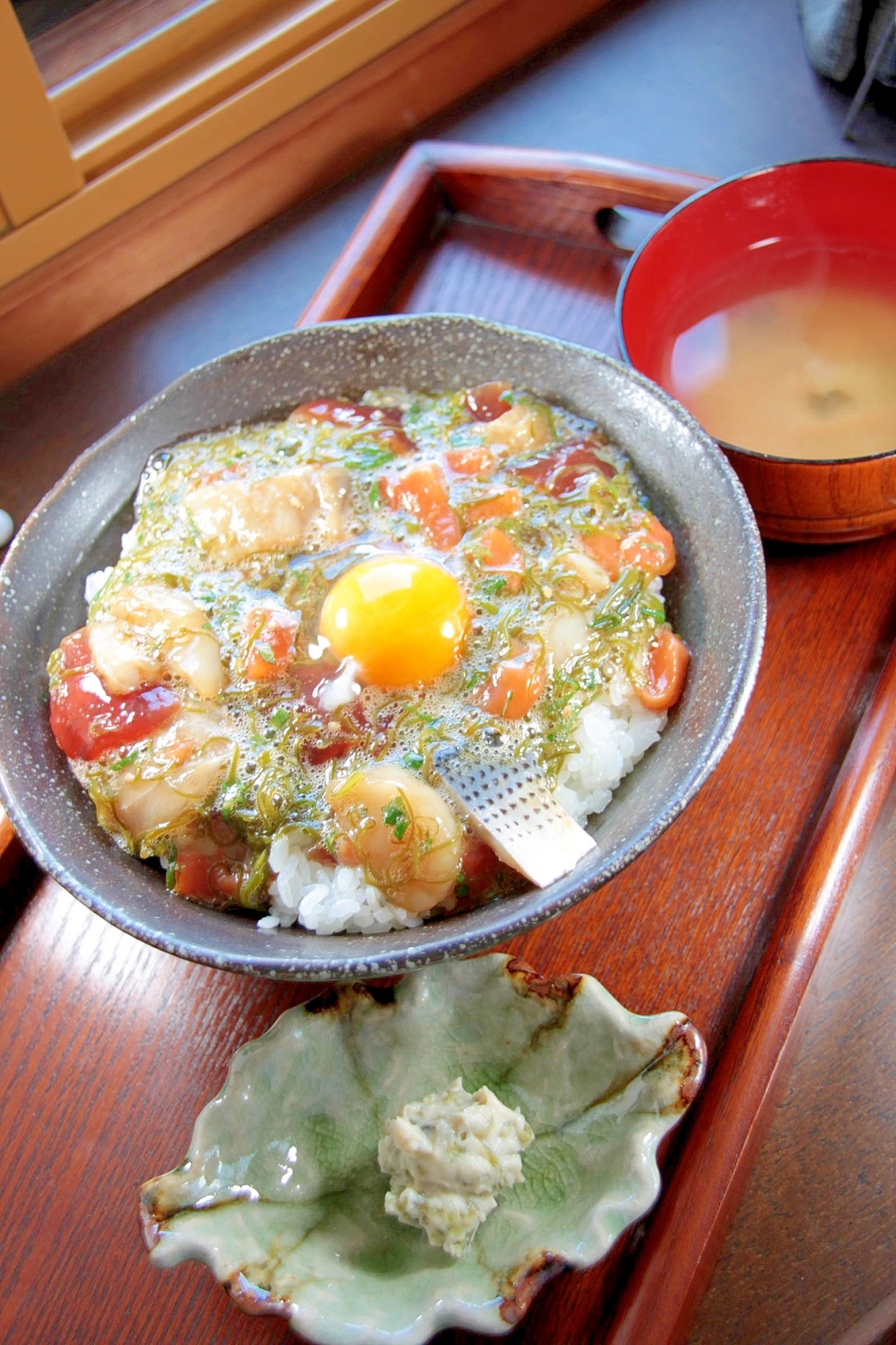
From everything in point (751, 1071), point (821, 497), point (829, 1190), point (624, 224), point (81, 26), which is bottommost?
point (829, 1190)

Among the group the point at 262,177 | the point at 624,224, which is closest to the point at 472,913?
the point at 624,224

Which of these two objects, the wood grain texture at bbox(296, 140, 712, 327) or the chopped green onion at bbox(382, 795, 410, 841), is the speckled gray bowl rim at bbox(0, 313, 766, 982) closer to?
the chopped green onion at bbox(382, 795, 410, 841)

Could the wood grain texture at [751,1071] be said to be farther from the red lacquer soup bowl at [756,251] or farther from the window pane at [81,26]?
the window pane at [81,26]

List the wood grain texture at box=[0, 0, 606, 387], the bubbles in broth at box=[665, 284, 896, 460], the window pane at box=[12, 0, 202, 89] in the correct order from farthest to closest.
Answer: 1. the wood grain texture at box=[0, 0, 606, 387]
2. the window pane at box=[12, 0, 202, 89]
3. the bubbles in broth at box=[665, 284, 896, 460]

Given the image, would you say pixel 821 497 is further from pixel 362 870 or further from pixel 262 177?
pixel 262 177

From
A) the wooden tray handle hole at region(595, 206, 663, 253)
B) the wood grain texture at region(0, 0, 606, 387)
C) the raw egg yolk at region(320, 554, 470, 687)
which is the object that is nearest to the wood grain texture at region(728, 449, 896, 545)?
the raw egg yolk at region(320, 554, 470, 687)

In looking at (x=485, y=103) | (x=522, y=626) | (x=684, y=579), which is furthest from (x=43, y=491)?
(x=485, y=103)

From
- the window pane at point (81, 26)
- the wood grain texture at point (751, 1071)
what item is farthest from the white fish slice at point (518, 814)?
the window pane at point (81, 26)
